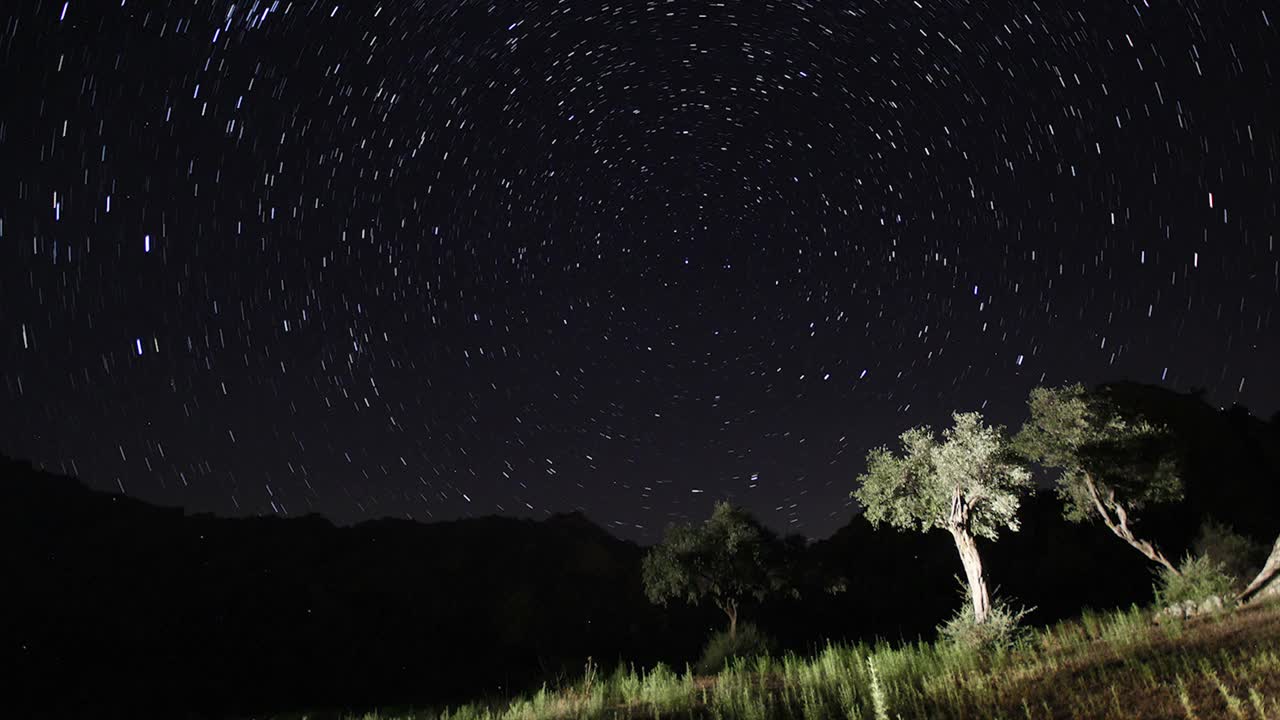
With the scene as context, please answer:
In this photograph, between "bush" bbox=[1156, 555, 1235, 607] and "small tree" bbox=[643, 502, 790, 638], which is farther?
"small tree" bbox=[643, 502, 790, 638]

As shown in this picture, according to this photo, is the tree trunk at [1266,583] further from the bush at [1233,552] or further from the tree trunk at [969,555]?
the bush at [1233,552]

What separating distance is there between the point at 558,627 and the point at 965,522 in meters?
40.1

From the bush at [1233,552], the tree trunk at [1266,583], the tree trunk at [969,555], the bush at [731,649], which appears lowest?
the bush at [731,649]

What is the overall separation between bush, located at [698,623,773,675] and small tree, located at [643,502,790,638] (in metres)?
6.04

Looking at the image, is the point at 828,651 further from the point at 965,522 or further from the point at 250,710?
Result: the point at 250,710

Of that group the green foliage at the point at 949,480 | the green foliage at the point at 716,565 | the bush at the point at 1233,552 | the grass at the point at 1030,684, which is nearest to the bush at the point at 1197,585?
the grass at the point at 1030,684

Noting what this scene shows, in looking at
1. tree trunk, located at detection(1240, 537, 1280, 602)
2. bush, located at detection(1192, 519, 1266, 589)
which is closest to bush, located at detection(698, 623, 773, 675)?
tree trunk, located at detection(1240, 537, 1280, 602)

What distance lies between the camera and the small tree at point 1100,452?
21656 millimetres

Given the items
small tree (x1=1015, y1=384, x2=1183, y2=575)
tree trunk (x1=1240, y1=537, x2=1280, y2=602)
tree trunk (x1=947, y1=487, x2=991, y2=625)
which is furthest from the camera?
small tree (x1=1015, y1=384, x2=1183, y2=575)

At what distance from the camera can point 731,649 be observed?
2055 centimetres

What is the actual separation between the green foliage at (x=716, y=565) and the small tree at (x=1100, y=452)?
13.6m

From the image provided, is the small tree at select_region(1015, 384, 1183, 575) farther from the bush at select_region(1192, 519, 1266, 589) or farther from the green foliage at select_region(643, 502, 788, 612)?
the green foliage at select_region(643, 502, 788, 612)

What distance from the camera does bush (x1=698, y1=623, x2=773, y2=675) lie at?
64.3 ft

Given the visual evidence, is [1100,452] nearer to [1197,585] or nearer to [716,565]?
[1197,585]
